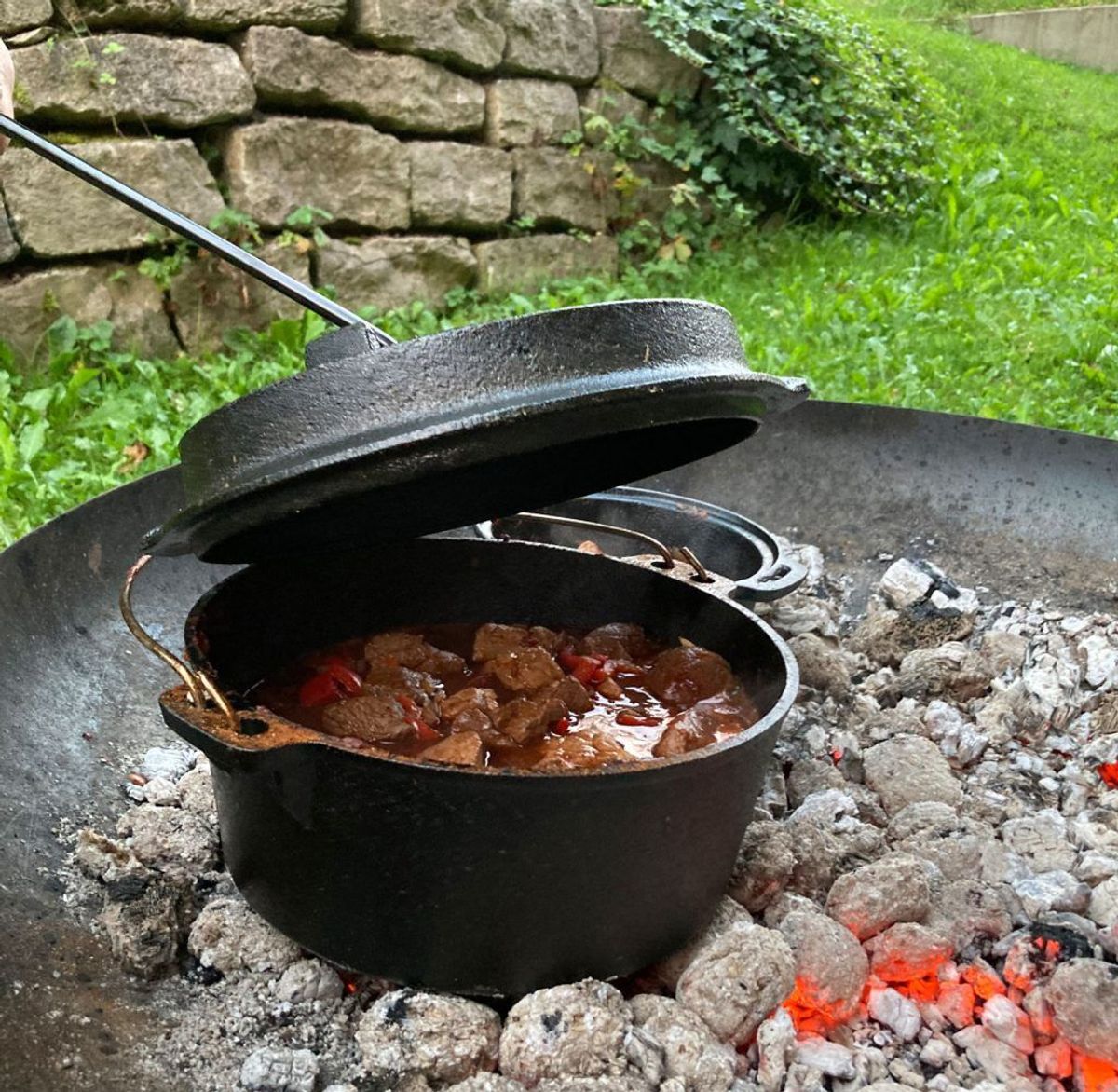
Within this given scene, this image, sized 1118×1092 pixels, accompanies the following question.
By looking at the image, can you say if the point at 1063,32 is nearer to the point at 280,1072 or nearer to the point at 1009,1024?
the point at 1009,1024

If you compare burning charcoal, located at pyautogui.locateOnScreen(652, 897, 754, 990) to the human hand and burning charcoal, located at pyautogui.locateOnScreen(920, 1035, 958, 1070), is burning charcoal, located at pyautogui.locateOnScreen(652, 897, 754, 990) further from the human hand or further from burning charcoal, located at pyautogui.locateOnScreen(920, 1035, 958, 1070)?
the human hand

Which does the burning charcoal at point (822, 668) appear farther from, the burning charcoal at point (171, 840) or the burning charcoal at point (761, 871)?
the burning charcoal at point (171, 840)

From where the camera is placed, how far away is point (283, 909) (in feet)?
5.87

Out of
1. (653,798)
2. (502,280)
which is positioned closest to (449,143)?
(502,280)

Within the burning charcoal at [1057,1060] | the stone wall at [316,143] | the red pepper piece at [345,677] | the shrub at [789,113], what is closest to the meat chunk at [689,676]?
the red pepper piece at [345,677]

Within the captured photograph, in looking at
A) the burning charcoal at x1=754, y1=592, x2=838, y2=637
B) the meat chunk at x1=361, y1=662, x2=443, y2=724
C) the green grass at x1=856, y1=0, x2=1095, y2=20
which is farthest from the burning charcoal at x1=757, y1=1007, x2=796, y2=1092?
the green grass at x1=856, y1=0, x2=1095, y2=20

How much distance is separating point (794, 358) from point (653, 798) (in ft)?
12.3

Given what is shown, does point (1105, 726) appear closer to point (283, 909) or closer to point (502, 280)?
Result: point (283, 909)

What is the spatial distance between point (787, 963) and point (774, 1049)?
13 centimetres

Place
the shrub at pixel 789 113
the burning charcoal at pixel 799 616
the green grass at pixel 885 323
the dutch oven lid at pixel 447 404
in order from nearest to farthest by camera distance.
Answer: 1. the dutch oven lid at pixel 447 404
2. the burning charcoal at pixel 799 616
3. the green grass at pixel 885 323
4. the shrub at pixel 789 113

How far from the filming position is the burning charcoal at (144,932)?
1808mm

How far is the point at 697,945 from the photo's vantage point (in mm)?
1856

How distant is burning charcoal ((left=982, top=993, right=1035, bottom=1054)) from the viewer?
1.75 meters

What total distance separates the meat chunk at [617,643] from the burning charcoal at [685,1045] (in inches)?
29.6
